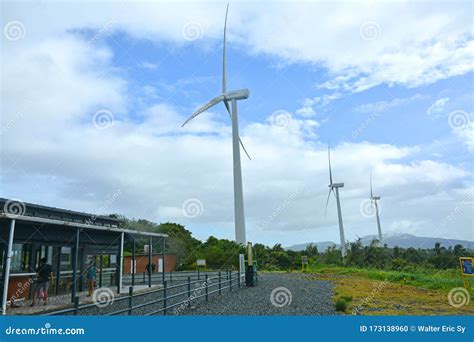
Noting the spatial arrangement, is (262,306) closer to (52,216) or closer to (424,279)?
(52,216)

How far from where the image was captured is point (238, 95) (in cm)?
4216

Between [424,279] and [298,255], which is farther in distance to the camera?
[298,255]

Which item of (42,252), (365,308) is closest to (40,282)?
(42,252)

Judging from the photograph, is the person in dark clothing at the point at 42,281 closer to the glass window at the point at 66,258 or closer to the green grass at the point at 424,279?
the glass window at the point at 66,258

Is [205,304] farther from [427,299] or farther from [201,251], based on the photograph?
[201,251]

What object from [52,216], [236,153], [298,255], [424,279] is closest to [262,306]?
[52,216]

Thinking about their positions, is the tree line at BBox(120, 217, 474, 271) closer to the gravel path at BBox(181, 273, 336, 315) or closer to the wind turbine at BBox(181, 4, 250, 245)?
the wind turbine at BBox(181, 4, 250, 245)

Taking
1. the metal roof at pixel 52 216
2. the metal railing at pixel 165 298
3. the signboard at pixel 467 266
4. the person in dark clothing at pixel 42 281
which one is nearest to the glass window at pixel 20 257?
the metal roof at pixel 52 216

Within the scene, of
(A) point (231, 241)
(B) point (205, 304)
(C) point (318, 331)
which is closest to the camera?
(C) point (318, 331)

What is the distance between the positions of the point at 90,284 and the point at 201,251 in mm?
29124

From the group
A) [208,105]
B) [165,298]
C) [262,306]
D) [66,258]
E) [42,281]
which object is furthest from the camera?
[208,105]

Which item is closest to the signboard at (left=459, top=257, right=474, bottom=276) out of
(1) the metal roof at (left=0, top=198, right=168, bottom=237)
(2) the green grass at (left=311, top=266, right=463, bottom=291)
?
(2) the green grass at (left=311, top=266, right=463, bottom=291)

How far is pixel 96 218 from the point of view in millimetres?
19156

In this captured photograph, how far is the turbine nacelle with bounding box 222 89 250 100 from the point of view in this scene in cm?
4211
